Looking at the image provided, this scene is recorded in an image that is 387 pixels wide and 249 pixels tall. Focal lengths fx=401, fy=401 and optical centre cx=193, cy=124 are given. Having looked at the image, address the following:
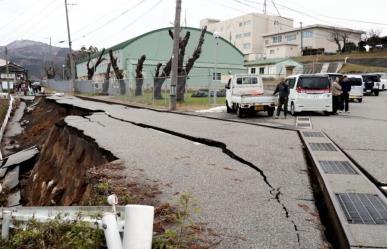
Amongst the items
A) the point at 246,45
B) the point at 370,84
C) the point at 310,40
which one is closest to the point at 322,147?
the point at 370,84

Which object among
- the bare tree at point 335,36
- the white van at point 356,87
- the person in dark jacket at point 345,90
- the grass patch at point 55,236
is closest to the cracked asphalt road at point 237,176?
the grass patch at point 55,236

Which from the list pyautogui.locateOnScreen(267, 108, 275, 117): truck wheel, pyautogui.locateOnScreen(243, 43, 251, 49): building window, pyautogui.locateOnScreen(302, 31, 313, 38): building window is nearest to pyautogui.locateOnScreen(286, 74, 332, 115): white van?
pyautogui.locateOnScreen(267, 108, 275, 117): truck wheel

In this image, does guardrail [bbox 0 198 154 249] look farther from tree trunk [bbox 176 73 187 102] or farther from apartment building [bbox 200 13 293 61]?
apartment building [bbox 200 13 293 61]

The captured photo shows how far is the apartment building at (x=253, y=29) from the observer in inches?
3698

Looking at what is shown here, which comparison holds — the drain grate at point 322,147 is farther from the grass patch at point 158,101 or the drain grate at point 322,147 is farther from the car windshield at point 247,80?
the grass patch at point 158,101

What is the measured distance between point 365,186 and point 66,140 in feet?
31.6

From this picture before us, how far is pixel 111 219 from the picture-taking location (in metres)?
3.70

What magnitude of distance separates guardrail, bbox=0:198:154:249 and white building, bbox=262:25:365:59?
79.8 m

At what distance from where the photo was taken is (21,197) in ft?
36.4

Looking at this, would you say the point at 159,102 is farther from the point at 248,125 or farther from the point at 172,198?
the point at 172,198

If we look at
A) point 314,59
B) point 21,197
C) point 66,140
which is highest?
point 314,59

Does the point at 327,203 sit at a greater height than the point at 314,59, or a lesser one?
lesser

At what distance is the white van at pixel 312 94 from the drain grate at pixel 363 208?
13.1 meters

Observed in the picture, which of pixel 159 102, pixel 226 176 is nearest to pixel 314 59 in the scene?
pixel 159 102
